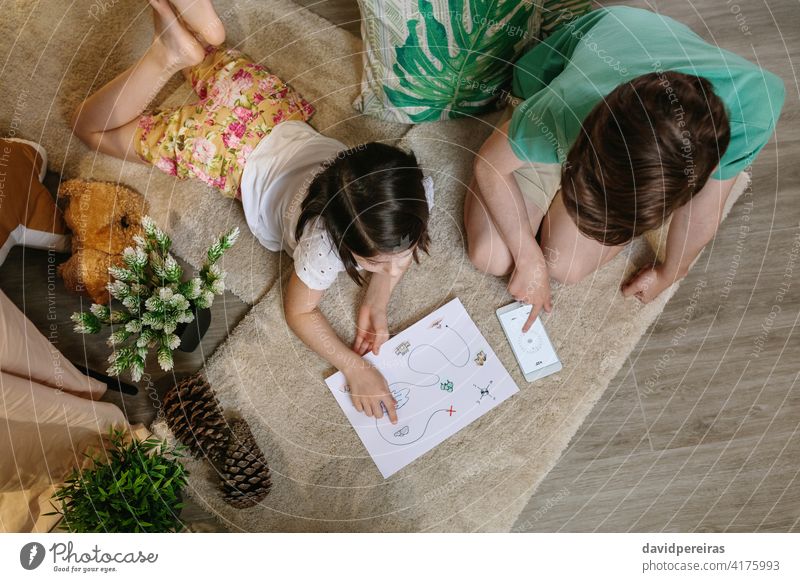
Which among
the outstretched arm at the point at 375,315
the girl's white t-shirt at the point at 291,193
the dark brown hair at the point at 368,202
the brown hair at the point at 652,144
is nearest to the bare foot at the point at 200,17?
the girl's white t-shirt at the point at 291,193

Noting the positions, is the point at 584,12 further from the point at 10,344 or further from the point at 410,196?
the point at 10,344

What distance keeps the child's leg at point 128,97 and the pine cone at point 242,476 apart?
1.36 feet

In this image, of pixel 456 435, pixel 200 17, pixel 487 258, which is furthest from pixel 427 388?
pixel 200 17

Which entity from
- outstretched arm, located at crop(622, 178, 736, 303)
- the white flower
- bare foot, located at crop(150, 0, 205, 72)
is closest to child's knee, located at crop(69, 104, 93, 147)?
bare foot, located at crop(150, 0, 205, 72)

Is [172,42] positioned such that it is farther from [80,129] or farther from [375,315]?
[375,315]

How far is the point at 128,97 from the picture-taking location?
73 cm

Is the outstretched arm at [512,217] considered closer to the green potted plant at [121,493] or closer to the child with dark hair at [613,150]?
the child with dark hair at [613,150]

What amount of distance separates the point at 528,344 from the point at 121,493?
19.5 inches

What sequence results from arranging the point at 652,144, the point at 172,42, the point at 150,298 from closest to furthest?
1. the point at 652,144
2. the point at 150,298
3. the point at 172,42

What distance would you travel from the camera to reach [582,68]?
601 mm

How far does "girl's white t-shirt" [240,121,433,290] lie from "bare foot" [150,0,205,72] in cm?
14
